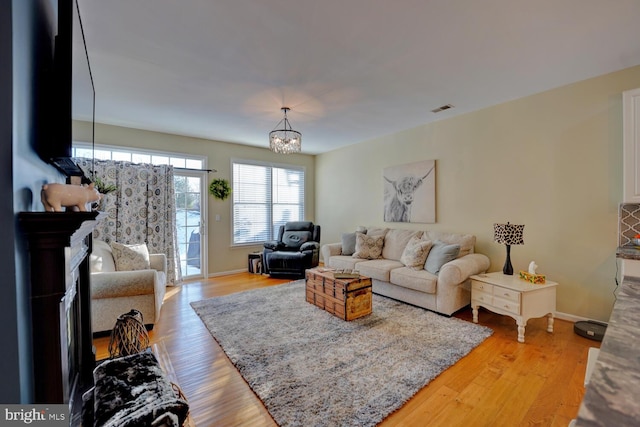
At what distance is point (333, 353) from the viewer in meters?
2.35

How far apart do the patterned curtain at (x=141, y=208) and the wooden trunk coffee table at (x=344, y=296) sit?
265 cm

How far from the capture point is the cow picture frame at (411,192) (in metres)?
4.25

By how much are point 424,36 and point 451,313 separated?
2811 millimetres

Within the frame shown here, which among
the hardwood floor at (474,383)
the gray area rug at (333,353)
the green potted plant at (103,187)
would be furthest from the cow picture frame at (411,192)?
the green potted plant at (103,187)

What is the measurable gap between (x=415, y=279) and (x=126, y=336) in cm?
288

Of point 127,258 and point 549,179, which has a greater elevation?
point 549,179

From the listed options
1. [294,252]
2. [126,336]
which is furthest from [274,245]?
[126,336]

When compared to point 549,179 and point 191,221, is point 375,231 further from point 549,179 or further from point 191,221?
point 191,221

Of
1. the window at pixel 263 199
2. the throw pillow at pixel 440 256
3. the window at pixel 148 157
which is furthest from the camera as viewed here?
the window at pixel 263 199

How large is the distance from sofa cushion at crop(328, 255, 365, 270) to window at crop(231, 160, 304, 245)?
190cm

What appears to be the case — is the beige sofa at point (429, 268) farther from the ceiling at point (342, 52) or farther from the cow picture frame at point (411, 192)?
the ceiling at point (342, 52)

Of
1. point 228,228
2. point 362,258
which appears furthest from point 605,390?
point 228,228

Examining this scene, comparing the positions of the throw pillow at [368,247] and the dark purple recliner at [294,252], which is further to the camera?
the dark purple recliner at [294,252]

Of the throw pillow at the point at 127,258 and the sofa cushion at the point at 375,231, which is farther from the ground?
the sofa cushion at the point at 375,231
